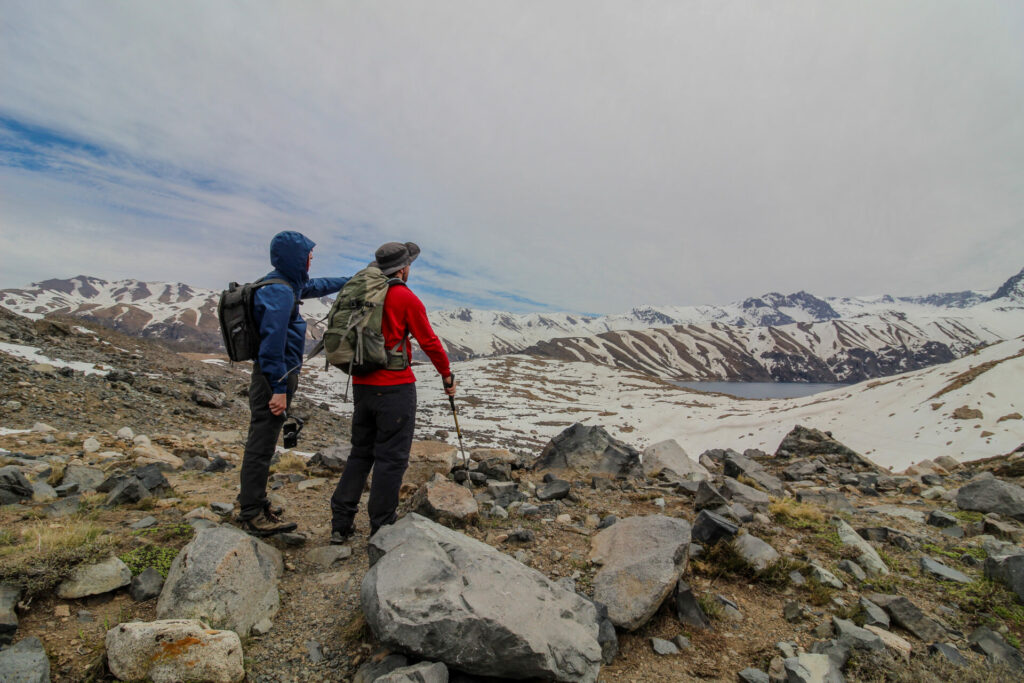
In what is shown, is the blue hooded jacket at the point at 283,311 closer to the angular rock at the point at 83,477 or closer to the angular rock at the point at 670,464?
the angular rock at the point at 83,477

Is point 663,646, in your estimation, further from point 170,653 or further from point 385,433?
point 170,653

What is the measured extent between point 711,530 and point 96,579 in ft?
22.6

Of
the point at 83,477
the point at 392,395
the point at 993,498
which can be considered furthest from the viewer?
the point at 993,498

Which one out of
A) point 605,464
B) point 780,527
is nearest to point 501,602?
point 780,527

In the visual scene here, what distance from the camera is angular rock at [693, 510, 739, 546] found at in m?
5.87

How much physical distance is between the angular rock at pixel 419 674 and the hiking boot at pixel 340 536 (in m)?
2.68

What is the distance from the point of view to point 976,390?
25766 millimetres

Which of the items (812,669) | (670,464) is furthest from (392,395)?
(670,464)

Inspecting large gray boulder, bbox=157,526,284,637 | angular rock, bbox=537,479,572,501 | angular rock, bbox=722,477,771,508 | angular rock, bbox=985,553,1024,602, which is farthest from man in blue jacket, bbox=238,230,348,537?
angular rock, bbox=985,553,1024,602

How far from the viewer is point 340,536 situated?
548 cm

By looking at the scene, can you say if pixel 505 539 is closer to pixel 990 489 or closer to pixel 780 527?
pixel 780 527

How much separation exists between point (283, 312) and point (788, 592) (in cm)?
705

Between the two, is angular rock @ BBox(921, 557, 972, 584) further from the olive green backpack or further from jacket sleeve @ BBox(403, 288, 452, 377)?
the olive green backpack

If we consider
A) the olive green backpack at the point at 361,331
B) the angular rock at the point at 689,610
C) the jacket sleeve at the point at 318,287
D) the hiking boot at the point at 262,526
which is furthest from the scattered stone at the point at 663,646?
the jacket sleeve at the point at 318,287
